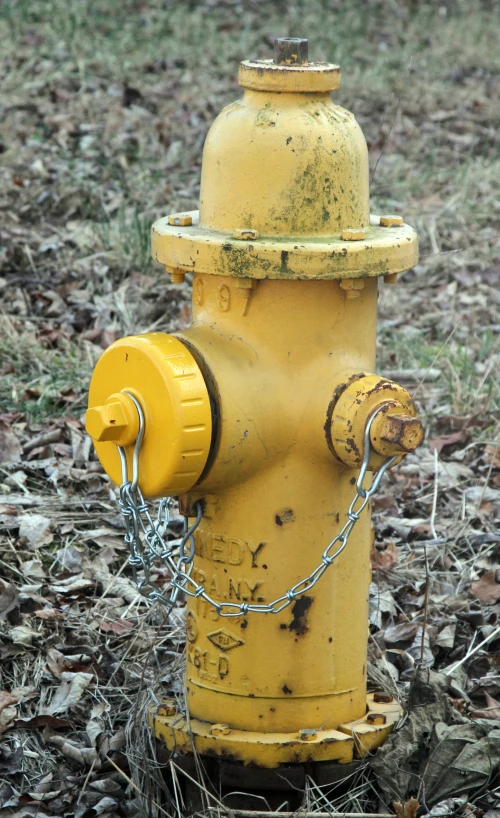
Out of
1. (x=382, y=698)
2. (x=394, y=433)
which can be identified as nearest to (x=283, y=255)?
(x=394, y=433)

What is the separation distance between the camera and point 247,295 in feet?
7.09

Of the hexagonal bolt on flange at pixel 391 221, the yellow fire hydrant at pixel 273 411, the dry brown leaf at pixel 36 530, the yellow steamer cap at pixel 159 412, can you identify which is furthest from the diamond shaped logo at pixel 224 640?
the dry brown leaf at pixel 36 530

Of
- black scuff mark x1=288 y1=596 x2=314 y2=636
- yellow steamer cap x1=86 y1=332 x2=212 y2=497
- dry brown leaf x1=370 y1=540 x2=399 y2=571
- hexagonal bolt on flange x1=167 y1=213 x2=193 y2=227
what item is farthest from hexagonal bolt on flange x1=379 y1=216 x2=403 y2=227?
dry brown leaf x1=370 y1=540 x2=399 y2=571

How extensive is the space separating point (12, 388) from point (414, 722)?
223 cm

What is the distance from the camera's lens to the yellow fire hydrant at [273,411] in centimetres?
211

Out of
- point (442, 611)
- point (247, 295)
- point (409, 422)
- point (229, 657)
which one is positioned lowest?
point (442, 611)

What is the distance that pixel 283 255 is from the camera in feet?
6.75

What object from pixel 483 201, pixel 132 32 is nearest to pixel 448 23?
pixel 132 32

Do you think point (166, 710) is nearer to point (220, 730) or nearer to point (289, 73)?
point (220, 730)

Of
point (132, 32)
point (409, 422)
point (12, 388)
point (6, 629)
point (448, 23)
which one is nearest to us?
point (409, 422)

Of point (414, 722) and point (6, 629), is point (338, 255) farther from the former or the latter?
point (6, 629)

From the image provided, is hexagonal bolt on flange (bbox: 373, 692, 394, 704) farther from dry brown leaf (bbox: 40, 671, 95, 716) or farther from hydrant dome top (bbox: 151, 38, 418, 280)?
hydrant dome top (bbox: 151, 38, 418, 280)

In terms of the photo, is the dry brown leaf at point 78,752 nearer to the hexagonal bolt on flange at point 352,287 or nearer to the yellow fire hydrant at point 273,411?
the yellow fire hydrant at point 273,411

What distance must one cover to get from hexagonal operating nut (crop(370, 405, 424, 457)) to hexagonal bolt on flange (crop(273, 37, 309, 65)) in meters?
0.74
